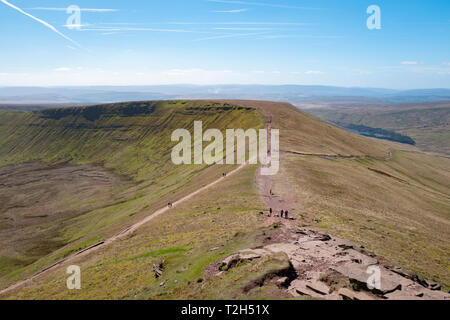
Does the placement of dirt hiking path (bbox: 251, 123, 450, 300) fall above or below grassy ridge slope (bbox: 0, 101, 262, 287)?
above

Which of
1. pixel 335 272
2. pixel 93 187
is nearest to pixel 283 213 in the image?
pixel 335 272

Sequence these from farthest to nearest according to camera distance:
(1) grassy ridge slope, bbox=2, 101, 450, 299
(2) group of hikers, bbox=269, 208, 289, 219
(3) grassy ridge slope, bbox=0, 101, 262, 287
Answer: (3) grassy ridge slope, bbox=0, 101, 262, 287, (2) group of hikers, bbox=269, 208, 289, 219, (1) grassy ridge slope, bbox=2, 101, 450, 299

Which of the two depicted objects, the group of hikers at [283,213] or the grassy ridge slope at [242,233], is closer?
the grassy ridge slope at [242,233]

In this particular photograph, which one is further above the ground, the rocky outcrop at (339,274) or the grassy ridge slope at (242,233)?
the rocky outcrop at (339,274)

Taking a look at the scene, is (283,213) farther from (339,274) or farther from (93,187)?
(93,187)

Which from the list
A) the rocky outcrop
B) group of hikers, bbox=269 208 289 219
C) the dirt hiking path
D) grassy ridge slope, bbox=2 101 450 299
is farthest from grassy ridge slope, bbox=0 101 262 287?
the rocky outcrop

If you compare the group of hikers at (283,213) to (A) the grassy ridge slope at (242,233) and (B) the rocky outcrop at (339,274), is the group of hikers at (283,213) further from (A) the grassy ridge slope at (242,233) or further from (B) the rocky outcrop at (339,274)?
(B) the rocky outcrop at (339,274)

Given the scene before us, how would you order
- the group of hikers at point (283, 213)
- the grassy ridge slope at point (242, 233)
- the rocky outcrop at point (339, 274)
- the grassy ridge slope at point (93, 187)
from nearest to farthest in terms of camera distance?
the rocky outcrop at point (339, 274) < the grassy ridge slope at point (242, 233) < the group of hikers at point (283, 213) < the grassy ridge slope at point (93, 187)

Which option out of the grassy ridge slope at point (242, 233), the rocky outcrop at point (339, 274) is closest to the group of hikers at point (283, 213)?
Result: the grassy ridge slope at point (242, 233)

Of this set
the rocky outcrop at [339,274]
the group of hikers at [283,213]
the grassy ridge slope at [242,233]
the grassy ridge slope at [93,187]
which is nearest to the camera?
the rocky outcrop at [339,274]

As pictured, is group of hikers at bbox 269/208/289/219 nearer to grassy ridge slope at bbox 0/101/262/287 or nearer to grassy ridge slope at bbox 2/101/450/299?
grassy ridge slope at bbox 2/101/450/299

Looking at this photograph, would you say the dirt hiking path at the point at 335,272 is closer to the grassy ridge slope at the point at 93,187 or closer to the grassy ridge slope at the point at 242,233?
the grassy ridge slope at the point at 242,233

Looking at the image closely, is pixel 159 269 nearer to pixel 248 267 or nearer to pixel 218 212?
pixel 248 267
